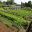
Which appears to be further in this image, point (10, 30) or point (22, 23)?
point (22, 23)

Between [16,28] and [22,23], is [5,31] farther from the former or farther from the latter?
[22,23]

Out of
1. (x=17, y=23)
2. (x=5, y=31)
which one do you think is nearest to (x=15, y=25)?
(x=17, y=23)

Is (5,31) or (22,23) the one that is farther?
(22,23)

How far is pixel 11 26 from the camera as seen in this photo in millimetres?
922

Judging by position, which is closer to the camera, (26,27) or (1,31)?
(1,31)

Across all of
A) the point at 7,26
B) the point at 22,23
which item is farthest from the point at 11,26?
the point at 22,23

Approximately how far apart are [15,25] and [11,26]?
0.18 feet

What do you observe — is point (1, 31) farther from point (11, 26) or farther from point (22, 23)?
point (22, 23)

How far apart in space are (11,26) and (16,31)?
Answer: 100 millimetres

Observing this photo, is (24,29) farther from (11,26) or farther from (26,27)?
(11,26)

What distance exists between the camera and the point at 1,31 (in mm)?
808

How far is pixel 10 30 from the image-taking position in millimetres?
852

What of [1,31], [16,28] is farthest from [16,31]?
[1,31]

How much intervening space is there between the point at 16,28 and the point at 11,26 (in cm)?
7
